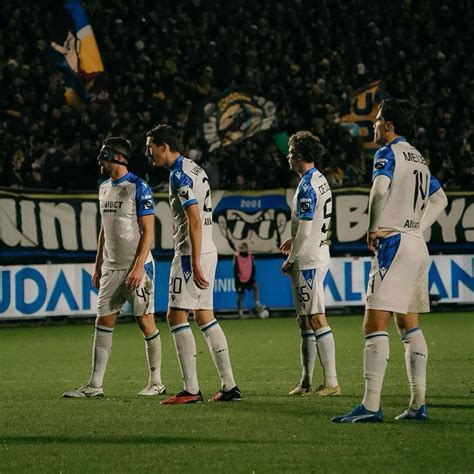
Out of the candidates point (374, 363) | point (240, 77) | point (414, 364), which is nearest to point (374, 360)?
point (374, 363)

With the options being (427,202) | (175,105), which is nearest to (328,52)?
(175,105)

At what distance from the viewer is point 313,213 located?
10.2 metres

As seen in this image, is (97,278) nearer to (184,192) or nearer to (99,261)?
(99,261)

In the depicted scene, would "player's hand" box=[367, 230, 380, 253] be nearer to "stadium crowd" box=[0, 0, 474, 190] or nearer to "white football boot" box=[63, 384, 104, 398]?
"white football boot" box=[63, 384, 104, 398]

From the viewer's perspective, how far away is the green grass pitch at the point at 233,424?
265 inches

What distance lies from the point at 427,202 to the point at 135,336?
9828mm

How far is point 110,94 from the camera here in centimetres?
2473

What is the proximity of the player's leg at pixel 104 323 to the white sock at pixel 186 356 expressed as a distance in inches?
36.1

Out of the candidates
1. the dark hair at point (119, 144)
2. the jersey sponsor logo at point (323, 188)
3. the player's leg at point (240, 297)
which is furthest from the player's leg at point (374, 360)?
the player's leg at point (240, 297)

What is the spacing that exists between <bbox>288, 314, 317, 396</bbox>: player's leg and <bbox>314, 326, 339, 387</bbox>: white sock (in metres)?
0.14

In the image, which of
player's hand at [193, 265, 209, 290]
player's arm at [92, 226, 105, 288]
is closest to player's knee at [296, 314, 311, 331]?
player's hand at [193, 265, 209, 290]

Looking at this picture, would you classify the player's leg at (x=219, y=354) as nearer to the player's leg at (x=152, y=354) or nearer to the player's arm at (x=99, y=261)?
the player's leg at (x=152, y=354)

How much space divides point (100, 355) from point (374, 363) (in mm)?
3148

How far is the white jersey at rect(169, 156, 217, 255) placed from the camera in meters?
9.59
